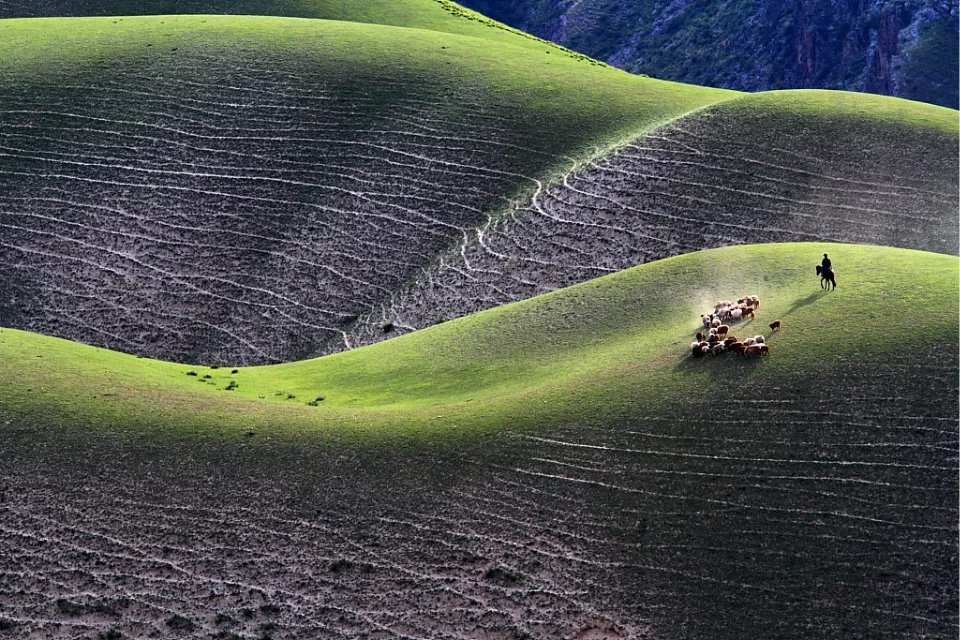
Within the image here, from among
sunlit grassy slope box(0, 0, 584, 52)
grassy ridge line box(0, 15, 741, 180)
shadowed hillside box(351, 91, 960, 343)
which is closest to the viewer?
shadowed hillside box(351, 91, 960, 343)

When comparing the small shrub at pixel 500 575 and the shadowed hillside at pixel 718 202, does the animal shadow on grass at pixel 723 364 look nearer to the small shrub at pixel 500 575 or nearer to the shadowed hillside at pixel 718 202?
the small shrub at pixel 500 575

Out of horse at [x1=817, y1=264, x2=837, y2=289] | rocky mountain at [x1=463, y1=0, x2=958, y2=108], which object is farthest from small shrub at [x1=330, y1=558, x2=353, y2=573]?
rocky mountain at [x1=463, y1=0, x2=958, y2=108]

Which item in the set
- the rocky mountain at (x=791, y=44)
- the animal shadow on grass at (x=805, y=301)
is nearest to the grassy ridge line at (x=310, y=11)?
the rocky mountain at (x=791, y=44)

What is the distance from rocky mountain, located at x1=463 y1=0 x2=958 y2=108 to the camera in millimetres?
165500

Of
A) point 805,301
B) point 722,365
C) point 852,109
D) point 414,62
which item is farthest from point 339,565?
point 414,62

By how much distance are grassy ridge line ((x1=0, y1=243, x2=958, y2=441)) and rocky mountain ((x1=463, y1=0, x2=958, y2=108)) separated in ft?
396

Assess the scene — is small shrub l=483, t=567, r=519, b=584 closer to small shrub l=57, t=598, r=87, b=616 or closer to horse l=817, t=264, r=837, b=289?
small shrub l=57, t=598, r=87, b=616

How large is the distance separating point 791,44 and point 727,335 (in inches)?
5732

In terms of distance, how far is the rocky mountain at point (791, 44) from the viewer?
166m

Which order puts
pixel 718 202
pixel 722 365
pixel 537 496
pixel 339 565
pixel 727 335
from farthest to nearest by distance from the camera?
pixel 718 202 < pixel 727 335 < pixel 722 365 < pixel 537 496 < pixel 339 565

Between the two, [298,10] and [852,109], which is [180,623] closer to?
[852,109]

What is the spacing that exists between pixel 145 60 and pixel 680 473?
6318cm

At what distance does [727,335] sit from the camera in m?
41.8

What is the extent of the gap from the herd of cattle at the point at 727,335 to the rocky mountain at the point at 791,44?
125893 mm
